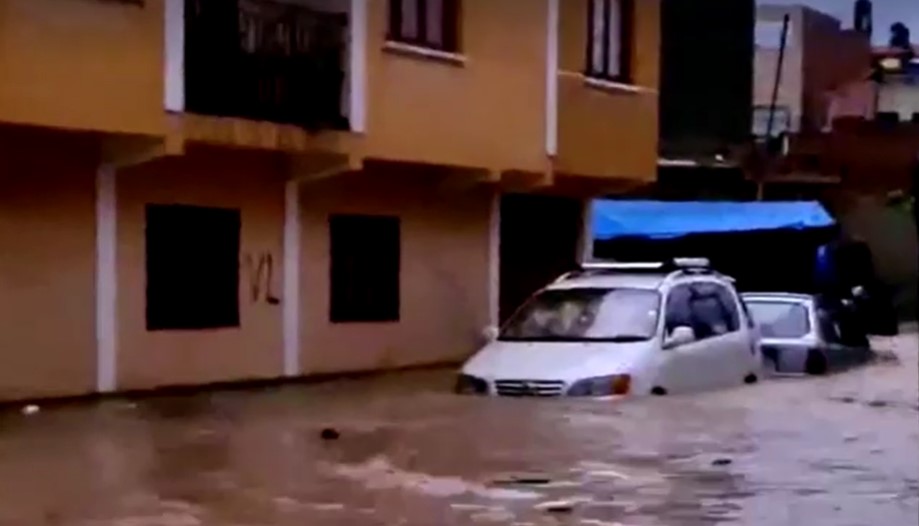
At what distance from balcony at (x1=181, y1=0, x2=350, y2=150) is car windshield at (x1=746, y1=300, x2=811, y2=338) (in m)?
6.12

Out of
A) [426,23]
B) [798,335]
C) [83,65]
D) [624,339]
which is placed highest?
[426,23]

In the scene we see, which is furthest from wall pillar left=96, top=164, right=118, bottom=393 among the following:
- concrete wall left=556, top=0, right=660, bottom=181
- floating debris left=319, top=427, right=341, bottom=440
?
concrete wall left=556, top=0, right=660, bottom=181

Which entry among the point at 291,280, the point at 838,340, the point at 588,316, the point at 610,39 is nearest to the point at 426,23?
the point at 291,280

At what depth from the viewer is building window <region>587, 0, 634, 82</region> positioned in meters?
27.6

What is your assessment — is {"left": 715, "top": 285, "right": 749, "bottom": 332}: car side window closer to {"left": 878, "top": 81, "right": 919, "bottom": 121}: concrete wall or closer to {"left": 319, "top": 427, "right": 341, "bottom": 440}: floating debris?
{"left": 319, "top": 427, "right": 341, "bottom": 440}: floating debris

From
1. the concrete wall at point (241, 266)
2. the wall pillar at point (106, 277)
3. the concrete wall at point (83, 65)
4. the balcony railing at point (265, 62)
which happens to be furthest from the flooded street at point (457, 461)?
the balcony railing at point (265, 62)

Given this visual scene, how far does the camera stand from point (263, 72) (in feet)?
68.2

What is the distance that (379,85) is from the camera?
72.8 ft

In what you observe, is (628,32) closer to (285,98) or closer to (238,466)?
(285,98)

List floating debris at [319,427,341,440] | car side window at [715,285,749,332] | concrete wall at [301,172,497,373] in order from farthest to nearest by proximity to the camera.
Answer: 1. concrete wall at [301,172,497,373]
2. car side window at [715,285,749,332]
3. floating debris at [319,427,341,440]

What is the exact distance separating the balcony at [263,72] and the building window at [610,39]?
21.1 feet

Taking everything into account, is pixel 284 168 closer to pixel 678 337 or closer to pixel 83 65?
pixel 83 65

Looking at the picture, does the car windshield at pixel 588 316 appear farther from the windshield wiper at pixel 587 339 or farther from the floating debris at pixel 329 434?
the floating debris at pixel 329 434

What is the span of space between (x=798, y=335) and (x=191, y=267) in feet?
25.6
